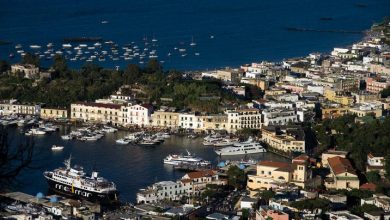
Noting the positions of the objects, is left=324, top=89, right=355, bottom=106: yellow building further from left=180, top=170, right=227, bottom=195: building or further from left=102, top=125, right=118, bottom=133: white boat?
left=180, top=170, right=227, bottom=195: building

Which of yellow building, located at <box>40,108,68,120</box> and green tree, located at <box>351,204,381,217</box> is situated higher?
yellow building, located at <box>40,108,68,120</box>

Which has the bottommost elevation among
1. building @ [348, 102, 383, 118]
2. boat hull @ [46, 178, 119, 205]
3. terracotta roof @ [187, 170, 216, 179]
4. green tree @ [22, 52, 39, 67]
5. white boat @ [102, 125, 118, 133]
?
boat hull @ [46, 178, 119, 205]

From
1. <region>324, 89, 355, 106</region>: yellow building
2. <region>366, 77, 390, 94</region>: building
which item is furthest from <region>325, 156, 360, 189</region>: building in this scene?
<region>366, 77, 390, 94</region>: building

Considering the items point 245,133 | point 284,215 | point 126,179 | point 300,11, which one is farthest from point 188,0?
point 284,215

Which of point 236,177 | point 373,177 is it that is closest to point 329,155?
point 373,177

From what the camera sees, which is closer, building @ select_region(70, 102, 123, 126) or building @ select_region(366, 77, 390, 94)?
building @ select_region(70, 102, 123, 126)

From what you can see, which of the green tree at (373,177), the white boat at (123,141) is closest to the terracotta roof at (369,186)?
the green tree at (373,177)
